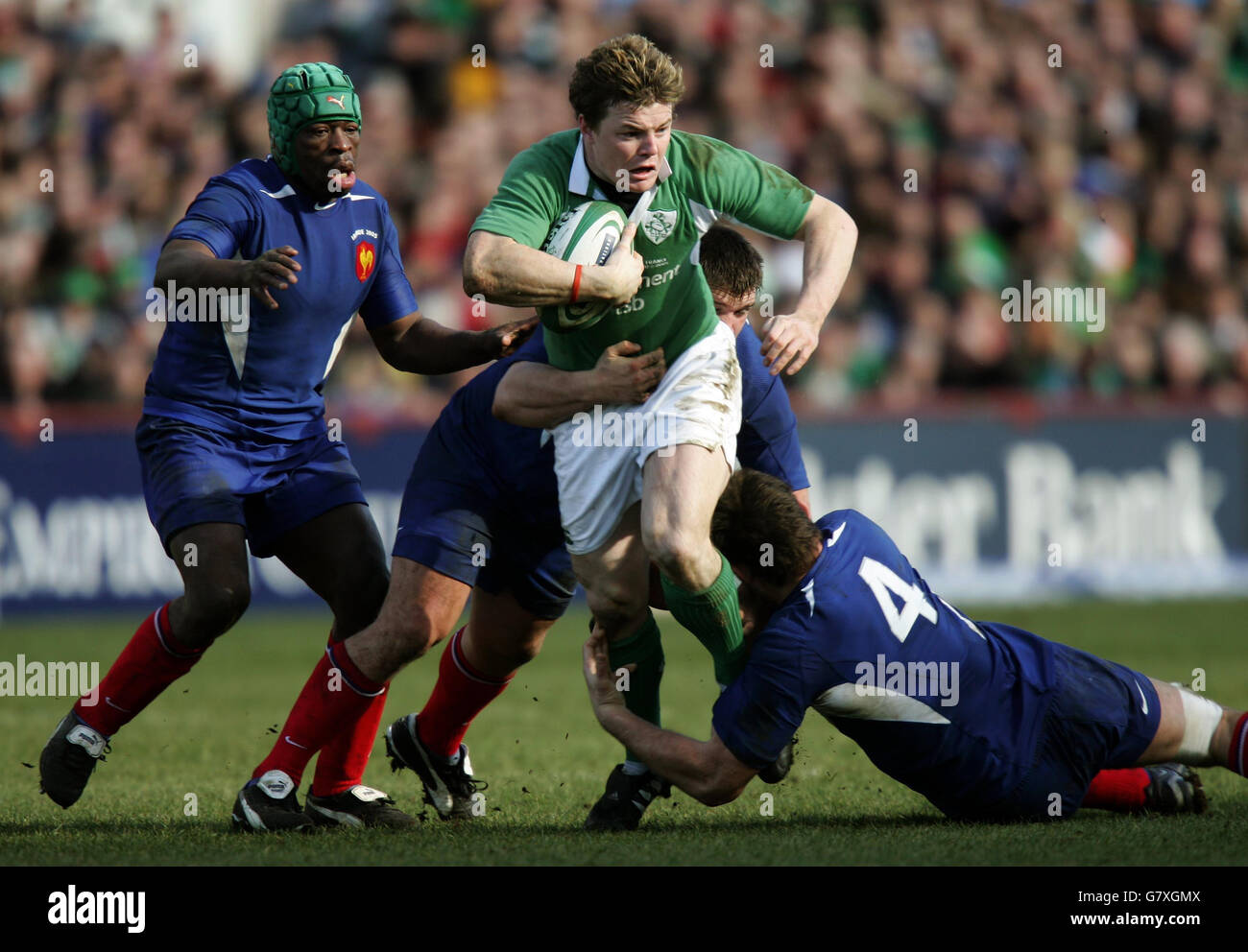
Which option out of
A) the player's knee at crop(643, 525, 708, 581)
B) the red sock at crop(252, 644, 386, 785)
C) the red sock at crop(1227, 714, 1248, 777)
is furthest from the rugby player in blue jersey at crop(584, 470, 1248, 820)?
the red sock at crop(252, 644, 386, 785)

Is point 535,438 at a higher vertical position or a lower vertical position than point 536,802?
higher

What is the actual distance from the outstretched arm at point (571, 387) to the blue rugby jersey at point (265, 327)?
777 mm

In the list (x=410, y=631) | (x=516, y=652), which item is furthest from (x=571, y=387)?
(x=516, y=652)

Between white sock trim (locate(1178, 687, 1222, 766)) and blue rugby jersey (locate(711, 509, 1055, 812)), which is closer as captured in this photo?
blue rugby jersey (locate(711, 509, 1055, 812))

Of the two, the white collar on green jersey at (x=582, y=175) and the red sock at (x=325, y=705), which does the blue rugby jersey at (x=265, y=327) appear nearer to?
the red sock at (x=325, y=705)

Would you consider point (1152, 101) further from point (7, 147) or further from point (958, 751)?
point (958, 751)

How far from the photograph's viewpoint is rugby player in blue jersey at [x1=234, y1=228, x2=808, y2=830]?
533 centimetres

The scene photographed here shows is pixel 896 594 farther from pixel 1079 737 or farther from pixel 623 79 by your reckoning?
pixel 623 79

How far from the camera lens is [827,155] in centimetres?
1544

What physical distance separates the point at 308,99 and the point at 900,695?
2782 millimetres

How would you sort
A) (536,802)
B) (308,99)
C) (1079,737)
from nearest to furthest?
1. (1079,737)
2. (308,99)
3. (536,802)

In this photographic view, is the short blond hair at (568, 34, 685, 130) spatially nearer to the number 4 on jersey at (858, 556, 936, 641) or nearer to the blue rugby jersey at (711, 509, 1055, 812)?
the blue rugby jersey at (711, 509, 1055, 812)

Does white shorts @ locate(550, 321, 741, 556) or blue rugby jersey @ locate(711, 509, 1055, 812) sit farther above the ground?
white shorts @ locate(550, 321, 741, 556)

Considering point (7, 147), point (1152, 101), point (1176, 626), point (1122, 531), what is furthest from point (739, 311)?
point (1152, 101)
